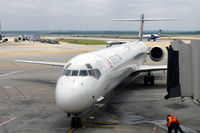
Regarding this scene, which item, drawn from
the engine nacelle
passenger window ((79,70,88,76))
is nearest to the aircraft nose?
passenger window ((79,70,88,76))

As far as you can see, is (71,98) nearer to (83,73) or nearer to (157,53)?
(83,73)

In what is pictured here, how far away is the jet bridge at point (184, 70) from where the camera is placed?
374 inches

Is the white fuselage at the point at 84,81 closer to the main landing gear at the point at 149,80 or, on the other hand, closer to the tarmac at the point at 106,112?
the tarmac at the point at 106,112

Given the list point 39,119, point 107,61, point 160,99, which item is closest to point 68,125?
point 39,119

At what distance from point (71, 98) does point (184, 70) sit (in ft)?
13.4

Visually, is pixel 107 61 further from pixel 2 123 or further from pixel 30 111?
pixel 2 123

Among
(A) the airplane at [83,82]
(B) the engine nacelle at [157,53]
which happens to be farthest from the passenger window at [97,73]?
(B) the engine nacelle at [157,53]

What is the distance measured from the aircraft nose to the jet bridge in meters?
3.17

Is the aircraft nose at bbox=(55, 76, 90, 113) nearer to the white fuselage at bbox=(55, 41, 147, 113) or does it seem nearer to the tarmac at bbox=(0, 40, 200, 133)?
the white fuselage at bbox=(55, 41, 147, 113)

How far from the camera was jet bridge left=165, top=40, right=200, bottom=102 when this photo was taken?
31.2 feet

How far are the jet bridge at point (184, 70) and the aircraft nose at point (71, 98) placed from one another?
3173 mm

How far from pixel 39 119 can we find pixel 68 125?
1.81m

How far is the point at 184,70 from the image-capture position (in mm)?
9547

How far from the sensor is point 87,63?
12.0 metres
